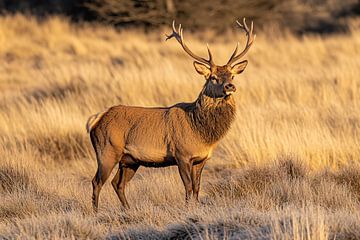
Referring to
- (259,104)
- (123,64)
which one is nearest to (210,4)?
(123,64)

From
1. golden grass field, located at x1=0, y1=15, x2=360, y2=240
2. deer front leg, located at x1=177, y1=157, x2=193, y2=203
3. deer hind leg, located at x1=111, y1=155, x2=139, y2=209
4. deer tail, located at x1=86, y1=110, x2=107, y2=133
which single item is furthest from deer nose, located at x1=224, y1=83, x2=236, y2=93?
deer tail, located at x1=86, y1=110, x2=107, y2=133

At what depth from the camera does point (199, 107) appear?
840 cm

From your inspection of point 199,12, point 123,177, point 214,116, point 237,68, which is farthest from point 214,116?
point 199,12

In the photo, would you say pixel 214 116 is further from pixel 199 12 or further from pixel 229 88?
pixel 199 12

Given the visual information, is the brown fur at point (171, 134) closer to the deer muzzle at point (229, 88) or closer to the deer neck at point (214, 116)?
the deer neck at point (214, 116)

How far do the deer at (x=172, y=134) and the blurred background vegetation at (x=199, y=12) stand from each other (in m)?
14.9

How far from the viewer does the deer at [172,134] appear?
8.22 metres

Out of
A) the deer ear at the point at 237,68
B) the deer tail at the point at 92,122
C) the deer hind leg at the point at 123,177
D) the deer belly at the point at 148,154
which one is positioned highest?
the deer ear at the point at 237,68

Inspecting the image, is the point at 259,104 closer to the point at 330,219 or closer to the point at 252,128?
the point at 252,128

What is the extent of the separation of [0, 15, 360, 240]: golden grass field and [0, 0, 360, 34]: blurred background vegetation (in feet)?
10.5

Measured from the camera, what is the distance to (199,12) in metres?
24.6

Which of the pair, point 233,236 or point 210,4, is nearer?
point 233,236

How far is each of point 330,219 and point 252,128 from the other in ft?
15.0

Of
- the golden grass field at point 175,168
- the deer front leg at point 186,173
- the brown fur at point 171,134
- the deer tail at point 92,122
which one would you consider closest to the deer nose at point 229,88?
the brown fur at point 171,134
